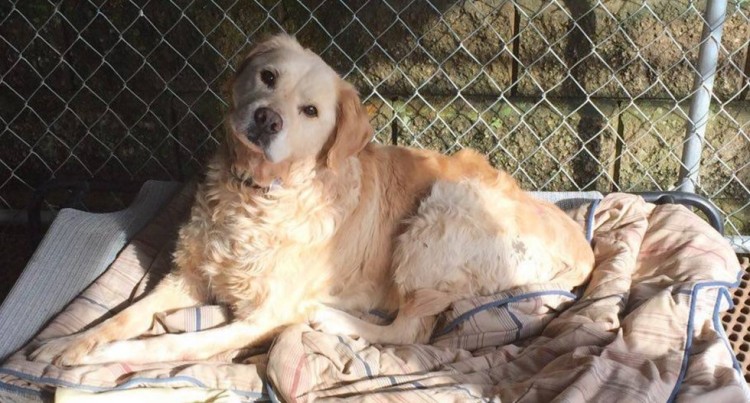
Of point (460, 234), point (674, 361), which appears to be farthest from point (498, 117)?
point (674, 361)

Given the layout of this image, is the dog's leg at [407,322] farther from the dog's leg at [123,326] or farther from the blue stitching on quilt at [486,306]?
the dog's leg at [123,326]

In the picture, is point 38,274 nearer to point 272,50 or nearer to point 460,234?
point 272,50

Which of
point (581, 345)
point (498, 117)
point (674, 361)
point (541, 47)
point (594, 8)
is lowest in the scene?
point (581, 345)

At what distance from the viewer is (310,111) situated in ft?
8.42

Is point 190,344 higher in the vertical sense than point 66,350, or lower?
higher

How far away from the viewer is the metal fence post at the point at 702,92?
3.26 m

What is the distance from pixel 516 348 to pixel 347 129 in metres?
1.03

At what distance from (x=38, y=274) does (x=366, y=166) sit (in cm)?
138

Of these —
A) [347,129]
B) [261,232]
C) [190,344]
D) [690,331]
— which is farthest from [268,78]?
[690,331]

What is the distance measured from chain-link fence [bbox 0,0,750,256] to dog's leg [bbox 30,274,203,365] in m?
1.04

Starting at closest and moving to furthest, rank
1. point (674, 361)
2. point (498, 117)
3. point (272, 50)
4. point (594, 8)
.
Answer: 1. point (674, 361)
2. point (272, 50)
3. point (594, 8)
4. point (498, 117)

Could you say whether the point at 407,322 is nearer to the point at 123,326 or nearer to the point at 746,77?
the point at 123,326

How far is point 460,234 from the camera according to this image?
291 cm

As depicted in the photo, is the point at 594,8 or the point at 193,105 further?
the point at 193,105
